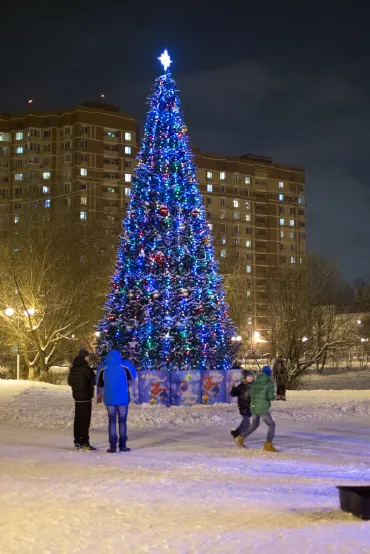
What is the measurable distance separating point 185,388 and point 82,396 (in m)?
9.29

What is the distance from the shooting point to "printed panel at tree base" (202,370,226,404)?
21.7 meters

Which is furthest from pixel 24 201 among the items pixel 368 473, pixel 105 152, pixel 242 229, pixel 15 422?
pixel 242 229

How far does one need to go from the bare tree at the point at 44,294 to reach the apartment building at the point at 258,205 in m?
→ 80.2

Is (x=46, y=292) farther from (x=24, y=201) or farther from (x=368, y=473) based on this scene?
(x=368, y=473)

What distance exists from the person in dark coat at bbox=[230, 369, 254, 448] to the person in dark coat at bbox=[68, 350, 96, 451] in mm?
2543

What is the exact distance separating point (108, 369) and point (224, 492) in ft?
15.3

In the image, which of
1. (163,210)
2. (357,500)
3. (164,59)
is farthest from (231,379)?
(357,500)

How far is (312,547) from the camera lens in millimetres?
5707

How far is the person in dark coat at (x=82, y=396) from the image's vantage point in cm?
1216

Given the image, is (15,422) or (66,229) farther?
(66,229)

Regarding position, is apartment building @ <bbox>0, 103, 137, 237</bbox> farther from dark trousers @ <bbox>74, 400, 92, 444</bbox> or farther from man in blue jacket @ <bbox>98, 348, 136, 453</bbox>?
dark trousers @ <bbox>74, 400, 92, 444</bbox>

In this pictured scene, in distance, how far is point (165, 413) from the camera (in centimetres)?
1855

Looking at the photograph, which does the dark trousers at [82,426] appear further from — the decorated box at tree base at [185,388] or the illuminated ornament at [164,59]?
the illuminated ornament at [164,59]

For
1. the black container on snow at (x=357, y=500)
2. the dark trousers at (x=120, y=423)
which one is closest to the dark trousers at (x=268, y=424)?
the dark trousers at (x=120, y=423)
